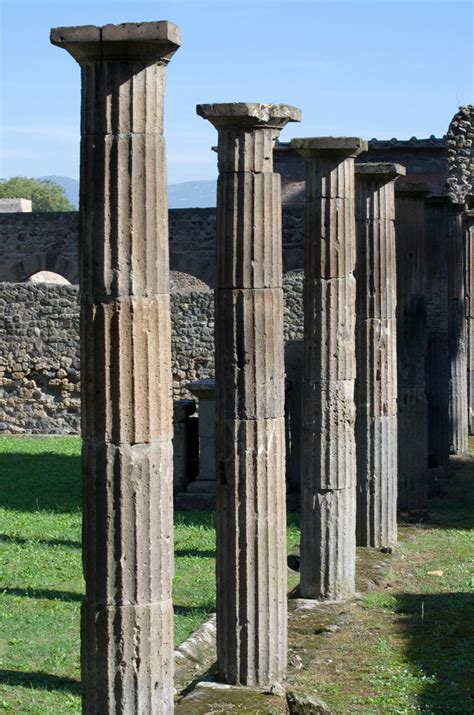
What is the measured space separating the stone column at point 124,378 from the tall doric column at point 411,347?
27.6ft

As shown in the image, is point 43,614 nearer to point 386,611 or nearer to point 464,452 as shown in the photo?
point 386,611

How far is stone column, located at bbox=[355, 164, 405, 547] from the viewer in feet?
42.1

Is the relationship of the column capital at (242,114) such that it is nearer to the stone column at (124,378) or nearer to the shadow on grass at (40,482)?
the stone column at (124,378)

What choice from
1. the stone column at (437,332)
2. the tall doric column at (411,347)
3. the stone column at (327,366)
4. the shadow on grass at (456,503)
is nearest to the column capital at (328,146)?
the stone column at (327,366)

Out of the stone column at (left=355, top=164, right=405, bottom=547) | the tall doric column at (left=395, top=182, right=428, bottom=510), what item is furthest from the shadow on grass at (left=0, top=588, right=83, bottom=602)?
the tall doric column at (left=395, top=182, right=428, bottom=510)

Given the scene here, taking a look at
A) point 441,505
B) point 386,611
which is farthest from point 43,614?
point 441,505

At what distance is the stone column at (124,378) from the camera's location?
6.36m

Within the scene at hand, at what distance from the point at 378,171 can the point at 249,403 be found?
15.5 feet

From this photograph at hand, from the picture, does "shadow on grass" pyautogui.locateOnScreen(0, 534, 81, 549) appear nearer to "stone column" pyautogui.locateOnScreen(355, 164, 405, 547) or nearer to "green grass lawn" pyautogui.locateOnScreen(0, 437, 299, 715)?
"green grass lawn" pyautogui.locateOnScreen(0, 437, 299, 715)

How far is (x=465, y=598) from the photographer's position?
1123 cm

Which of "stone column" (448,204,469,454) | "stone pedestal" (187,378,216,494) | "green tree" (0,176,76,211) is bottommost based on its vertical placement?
"stone pedestal" (187,378,216,494)

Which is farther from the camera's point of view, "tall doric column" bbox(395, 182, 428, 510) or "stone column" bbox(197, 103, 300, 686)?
"tall doric column" bbox(395, 182, 428, 510)

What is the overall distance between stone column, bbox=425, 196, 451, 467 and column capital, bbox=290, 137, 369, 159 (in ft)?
21.8

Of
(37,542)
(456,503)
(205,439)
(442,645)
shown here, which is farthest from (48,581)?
(456,503)
